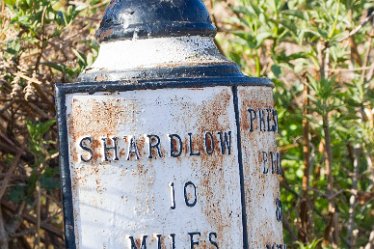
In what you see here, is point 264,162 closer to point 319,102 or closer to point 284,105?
point 319,102

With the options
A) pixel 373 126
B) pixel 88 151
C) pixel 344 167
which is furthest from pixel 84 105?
pixel 344 167

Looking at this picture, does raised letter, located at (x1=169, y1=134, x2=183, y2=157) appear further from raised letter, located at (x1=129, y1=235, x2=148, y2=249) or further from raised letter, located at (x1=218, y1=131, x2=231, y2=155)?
raised letter, located at (x1=129, y1=235, x2=148, y2=249)

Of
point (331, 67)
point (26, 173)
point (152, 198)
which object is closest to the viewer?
point (152, 198)

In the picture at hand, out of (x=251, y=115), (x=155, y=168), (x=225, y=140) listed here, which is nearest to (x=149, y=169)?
(x=155, y=168)

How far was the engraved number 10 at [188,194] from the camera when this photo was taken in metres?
3.12

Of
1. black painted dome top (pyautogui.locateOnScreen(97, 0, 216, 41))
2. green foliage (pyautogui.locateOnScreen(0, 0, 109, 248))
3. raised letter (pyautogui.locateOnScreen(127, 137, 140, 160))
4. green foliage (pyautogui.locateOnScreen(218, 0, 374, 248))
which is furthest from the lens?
green foliage (pyautogui.locateOnScreen(218, 0, 374, 248))

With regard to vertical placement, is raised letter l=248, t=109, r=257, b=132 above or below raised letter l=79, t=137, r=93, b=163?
above

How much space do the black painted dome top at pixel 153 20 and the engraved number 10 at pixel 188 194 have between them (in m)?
0.45

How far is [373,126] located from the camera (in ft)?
15.1

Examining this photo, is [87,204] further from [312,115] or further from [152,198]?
[312,115]

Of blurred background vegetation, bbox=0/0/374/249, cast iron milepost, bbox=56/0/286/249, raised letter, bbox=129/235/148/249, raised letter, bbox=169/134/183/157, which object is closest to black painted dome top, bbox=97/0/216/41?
cast iron milepost, bbox=56/0/286/249

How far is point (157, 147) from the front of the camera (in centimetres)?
311

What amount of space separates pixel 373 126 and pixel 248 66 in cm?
70

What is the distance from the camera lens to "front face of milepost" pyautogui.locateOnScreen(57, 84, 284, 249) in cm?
311
